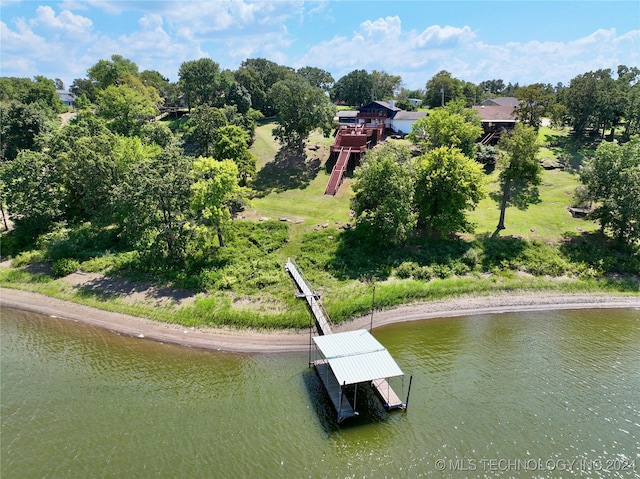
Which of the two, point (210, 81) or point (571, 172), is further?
point (210, 81)

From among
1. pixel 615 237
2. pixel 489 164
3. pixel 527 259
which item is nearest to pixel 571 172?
pixel 489 164

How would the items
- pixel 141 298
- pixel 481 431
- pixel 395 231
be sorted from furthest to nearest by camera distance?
pixel 395 231
pixel 141 298
pixel 481 431

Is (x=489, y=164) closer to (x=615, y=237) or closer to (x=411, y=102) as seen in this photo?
(x=615, y=237)

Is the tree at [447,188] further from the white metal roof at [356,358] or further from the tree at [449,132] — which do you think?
the white metal roof at [356,358]

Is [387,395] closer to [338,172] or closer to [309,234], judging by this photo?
[309,234]

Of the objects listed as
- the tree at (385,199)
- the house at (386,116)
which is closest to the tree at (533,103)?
the house at (386,116)

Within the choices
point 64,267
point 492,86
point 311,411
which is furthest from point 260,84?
point 492,86
